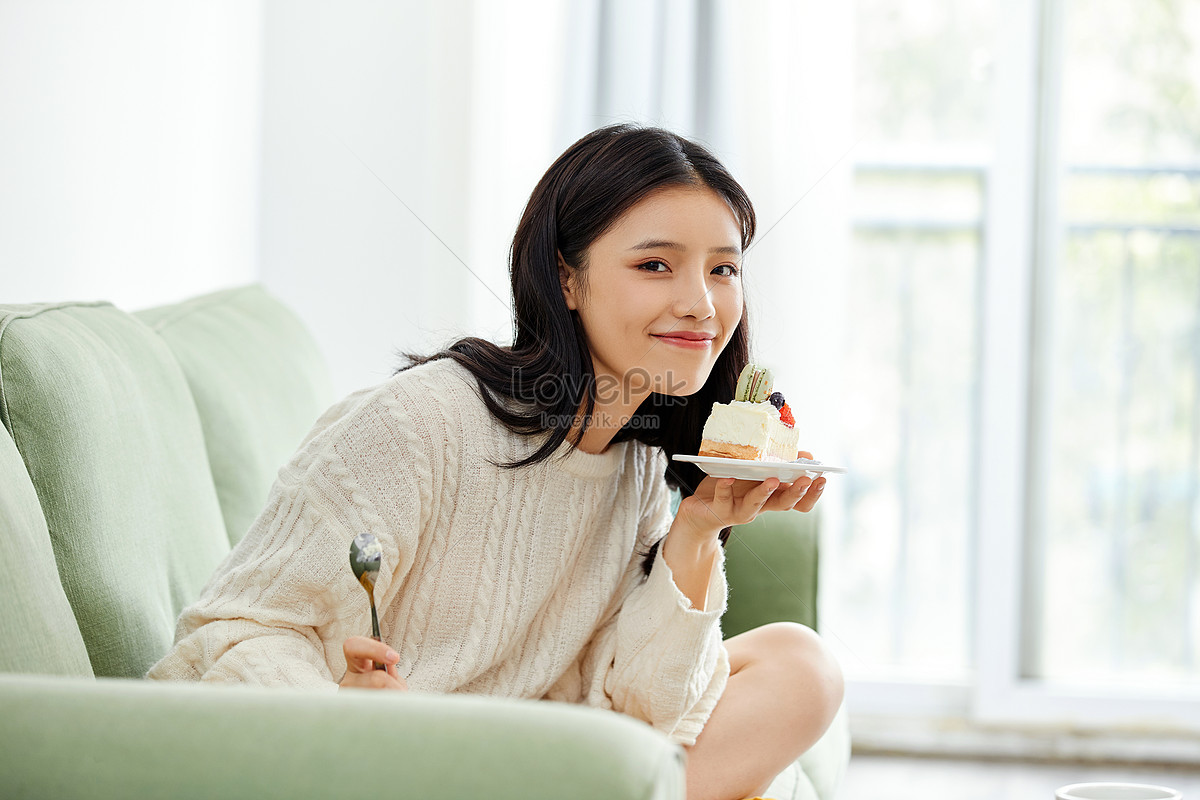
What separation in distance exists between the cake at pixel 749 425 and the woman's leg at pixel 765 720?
26 centimetres

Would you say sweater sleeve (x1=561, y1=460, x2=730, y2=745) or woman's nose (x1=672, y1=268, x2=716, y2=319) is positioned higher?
woman's nose (x1=672, y1=268, x2=716, y2=319)

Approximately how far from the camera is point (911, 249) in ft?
8.64

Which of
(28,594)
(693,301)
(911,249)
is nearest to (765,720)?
(693,301)

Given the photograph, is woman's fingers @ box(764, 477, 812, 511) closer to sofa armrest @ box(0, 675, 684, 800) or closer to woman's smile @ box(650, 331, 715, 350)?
woman's smile @ box(650, 331, 715, 350)

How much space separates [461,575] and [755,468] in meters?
0.35

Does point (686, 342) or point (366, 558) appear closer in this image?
point (366, 558)

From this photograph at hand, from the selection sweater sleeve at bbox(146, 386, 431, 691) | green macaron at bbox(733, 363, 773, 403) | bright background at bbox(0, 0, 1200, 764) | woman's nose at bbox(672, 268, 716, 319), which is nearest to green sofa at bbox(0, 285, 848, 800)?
sweater sleeve at bbox(146, 386, 431, 691)

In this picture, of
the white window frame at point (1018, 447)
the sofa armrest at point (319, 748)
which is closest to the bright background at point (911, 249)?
the white window frame at point (1018, 447)

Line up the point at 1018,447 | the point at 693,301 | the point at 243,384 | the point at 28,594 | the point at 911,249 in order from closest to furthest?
1. the point at 28,594
2. the point at 693,301
3. the point at 243,384
4. the point at 1018,447
5. the point at 911,249

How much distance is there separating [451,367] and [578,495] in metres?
0.21

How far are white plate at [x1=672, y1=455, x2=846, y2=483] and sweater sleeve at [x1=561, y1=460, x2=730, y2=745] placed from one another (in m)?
0.23

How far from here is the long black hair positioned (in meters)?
1.16

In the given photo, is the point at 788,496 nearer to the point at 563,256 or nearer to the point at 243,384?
the point at 563,256

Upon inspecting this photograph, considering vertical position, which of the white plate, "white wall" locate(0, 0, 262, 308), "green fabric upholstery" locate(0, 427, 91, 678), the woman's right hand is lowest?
the woman's right hand
